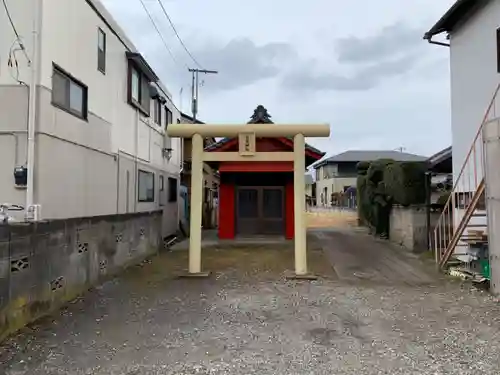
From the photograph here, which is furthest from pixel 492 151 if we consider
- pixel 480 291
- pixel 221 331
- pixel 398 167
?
pixel 398 167

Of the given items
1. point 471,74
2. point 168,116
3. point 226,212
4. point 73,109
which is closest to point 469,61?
point 471,74

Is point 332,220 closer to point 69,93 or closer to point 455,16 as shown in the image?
point 455,16

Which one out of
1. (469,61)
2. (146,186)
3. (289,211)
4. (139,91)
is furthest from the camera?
(289,211)

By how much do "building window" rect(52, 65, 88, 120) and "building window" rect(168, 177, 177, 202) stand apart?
8.04 m

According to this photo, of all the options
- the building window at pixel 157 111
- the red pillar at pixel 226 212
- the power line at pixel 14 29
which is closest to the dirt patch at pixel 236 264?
the red pillar at pixel 226 212

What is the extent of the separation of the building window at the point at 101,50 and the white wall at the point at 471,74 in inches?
A: 298

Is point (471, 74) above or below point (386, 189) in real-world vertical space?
above

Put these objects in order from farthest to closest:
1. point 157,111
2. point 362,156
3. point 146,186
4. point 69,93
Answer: point 362,156
point 157,111
point 146,186
point 69,93

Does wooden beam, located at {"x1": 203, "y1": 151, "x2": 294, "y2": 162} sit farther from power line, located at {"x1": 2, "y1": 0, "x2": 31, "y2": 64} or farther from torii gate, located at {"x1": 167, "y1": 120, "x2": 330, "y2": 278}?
power line, located at {"x1": 2, "y1": 0, "x2": 31, "y2": 64}

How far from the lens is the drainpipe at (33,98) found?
20.4ft

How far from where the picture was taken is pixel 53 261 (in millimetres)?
5805

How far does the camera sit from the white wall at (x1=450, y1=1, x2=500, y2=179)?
8781 millimetres

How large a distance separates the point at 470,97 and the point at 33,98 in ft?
27.5

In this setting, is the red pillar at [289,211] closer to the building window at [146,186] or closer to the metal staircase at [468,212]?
the building window at [146,186]
